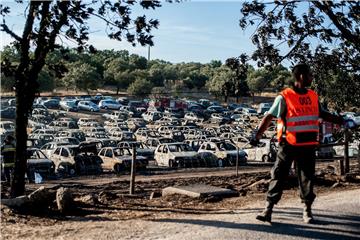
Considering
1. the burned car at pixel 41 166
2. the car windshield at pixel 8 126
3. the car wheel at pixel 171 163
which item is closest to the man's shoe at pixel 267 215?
the burned car at pixel 41 166

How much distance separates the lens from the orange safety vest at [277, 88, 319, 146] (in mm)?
6223

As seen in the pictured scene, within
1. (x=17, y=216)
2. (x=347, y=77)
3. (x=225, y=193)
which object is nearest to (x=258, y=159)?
(x=347, y=77)

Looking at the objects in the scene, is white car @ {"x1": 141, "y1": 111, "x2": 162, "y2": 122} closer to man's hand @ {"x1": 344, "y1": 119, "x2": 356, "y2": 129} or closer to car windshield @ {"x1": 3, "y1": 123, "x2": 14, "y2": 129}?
car windshield @ {"x1": 3, "y1": 123, "x2": 14, "y2": 129}

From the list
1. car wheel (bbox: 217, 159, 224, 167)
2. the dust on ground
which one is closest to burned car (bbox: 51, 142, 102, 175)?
car wheel (bbox: 217, 159, 224, 167)

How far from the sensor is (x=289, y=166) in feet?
20.8

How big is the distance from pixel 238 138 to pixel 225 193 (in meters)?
29.9

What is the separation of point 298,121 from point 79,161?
21667 mm

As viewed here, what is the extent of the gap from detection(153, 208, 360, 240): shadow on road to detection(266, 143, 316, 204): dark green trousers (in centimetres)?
33

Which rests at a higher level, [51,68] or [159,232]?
[51,68]

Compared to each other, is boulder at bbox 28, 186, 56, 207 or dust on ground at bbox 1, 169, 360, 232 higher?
boulder at bbox 28, 186, 56, 207

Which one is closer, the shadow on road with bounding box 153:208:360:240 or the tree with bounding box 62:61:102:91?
the shadow on road with bounding box 153:208:360:240

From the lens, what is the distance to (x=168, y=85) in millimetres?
107062

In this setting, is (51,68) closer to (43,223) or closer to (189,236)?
(43,223)

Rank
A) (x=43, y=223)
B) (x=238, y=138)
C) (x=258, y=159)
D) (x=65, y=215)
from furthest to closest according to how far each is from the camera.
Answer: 1. (x=238, y=138)
2. (x=258, y=159)
3. (x=65, y=215)
4. (x=43, y=223)
